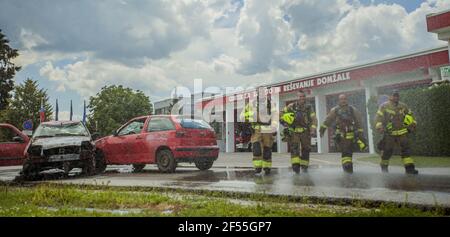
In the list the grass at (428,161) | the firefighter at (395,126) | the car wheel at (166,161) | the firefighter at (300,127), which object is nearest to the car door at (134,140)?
the car wheel at (166,161)

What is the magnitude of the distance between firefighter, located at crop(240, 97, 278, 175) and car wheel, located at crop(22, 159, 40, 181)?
5345 mm

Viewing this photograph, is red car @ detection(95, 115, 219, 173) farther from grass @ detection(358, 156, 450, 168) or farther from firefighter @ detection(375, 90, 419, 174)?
grass @ detection(358, 156, 450, 168)

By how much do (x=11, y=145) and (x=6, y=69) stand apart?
168 inches

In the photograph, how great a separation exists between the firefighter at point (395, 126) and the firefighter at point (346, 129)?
17.6 inches

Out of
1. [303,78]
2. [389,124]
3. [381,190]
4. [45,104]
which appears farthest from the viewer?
[303,78]

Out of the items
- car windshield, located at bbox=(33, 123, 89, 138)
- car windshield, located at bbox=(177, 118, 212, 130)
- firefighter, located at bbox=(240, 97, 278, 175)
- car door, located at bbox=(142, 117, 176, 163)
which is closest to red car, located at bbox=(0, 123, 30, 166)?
car windshield, located at bbox=(33, 123, 89, 138)

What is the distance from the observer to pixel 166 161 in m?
9.91

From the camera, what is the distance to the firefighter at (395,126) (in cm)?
819

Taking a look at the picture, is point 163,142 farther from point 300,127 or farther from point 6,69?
point 6,69

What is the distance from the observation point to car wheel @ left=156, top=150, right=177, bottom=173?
9.74 meters
